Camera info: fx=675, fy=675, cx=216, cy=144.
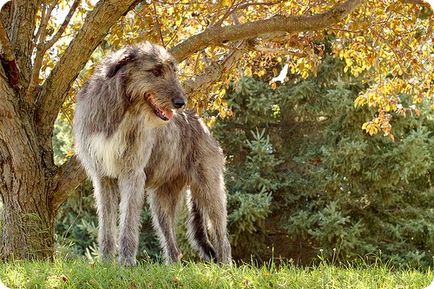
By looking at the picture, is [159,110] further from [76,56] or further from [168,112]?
[76,56]

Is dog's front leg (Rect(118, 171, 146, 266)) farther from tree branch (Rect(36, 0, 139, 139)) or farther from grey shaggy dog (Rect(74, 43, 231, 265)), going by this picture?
tree branch (Rect(36, 0, 139, 139))

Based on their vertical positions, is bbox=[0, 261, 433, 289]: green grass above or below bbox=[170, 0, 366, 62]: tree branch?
below

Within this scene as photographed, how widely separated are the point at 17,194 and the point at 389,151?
9400 mm

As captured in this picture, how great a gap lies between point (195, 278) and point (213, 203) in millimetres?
2507

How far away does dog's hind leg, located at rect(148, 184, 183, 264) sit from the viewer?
6.86 metres

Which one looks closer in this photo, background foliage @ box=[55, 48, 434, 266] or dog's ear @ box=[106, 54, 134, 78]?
dog's ear @ box=[106, 54, 134, 78]

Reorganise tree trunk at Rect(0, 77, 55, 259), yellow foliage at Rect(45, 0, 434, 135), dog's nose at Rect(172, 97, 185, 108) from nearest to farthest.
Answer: dog's nose at Rect(172, 97, 185, 108)
tree trunk at Rect(0, 77, 55, 259)
yellow foliage at Rect(45, 0, 434, 135)

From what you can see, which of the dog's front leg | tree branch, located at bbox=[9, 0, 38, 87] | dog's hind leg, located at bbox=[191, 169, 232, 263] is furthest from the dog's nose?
tree branch, located at bbox=[9, 0, 38, 87]

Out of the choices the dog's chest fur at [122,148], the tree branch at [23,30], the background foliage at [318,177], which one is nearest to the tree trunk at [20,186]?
the tree branch at [23,30]

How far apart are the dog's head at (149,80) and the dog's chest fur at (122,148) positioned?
180 mm

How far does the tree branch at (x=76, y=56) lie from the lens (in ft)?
20.2

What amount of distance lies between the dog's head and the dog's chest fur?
0.18 metres

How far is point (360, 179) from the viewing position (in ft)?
47.6

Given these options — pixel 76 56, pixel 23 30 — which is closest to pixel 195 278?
pixel 76 56
